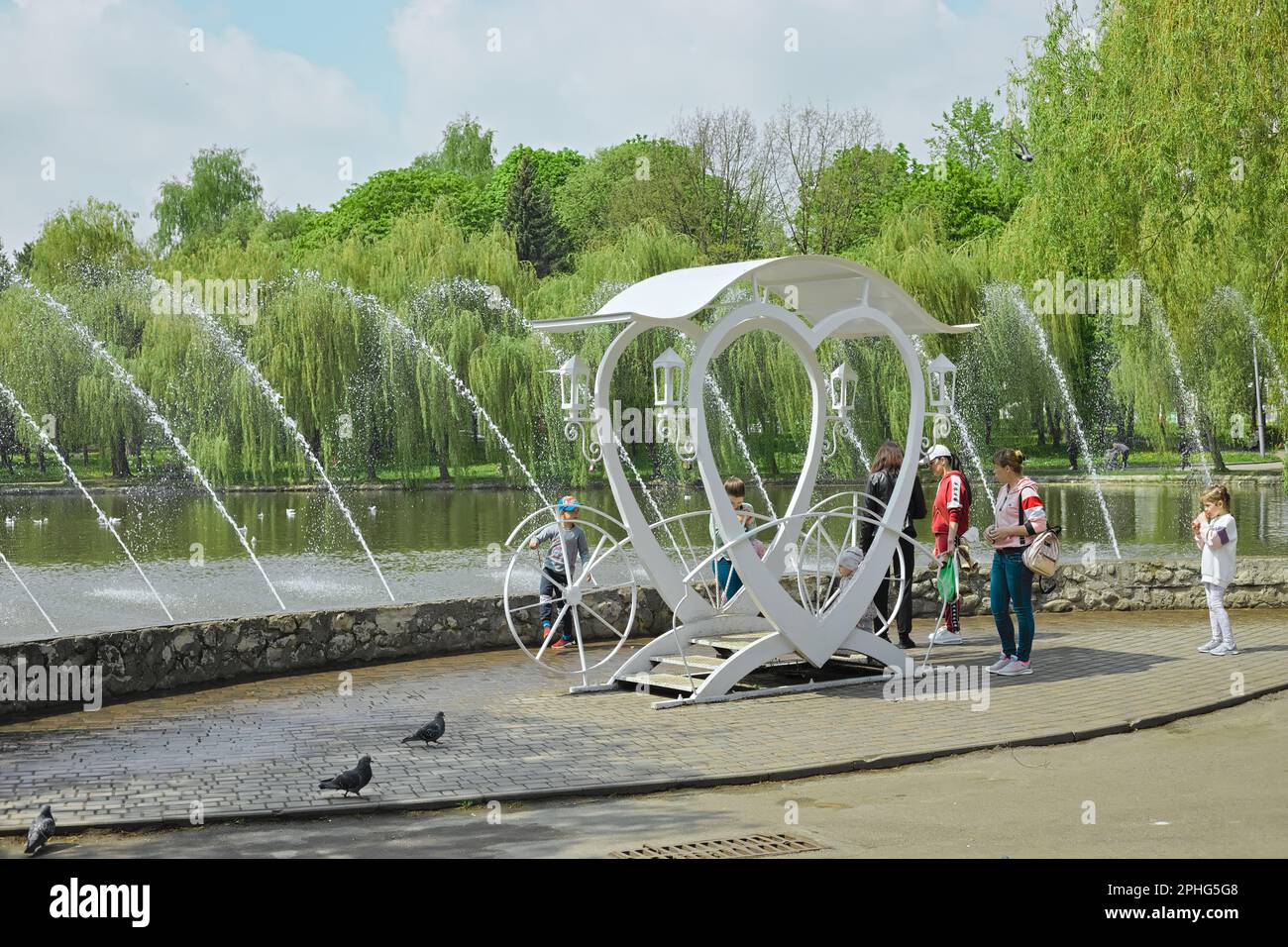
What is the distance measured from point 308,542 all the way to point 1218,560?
74.7 feet

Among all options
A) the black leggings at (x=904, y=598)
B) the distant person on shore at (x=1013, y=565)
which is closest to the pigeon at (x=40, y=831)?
the distant person on shore at (x=1013, y=565)

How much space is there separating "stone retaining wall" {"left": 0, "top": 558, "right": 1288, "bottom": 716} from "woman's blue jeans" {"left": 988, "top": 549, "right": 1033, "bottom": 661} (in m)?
3.74

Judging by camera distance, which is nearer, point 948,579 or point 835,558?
point 835,558

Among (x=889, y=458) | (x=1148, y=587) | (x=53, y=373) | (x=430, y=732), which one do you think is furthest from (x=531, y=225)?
(x=430, y=732)

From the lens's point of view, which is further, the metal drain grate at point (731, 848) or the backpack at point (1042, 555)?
the backpack at point (1042, 555)

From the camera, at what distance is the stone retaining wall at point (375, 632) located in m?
11.1

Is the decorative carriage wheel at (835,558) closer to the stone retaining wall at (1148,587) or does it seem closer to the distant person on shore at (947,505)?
the distant person on shore at (947,505)

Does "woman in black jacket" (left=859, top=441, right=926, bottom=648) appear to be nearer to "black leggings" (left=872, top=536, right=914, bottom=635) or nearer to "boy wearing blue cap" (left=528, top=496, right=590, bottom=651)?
"black leggings" (left=872, top=536, right=914, bottom=635)

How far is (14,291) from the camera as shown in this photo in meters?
48.5

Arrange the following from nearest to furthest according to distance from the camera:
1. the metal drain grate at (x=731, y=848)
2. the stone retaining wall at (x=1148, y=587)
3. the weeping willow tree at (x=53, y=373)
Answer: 1. the metal drain grate at (x=731, y=848)
2. the stone retaining wall at (x=1148, y=587)
3. the weeping willow tree at (x=53, y=373)

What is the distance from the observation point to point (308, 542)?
3155cm

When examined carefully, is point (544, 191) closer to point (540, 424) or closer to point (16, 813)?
point (540, 424)

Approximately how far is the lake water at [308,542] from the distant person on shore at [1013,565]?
6.86m

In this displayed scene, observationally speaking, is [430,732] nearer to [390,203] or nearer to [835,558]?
[835,558]
